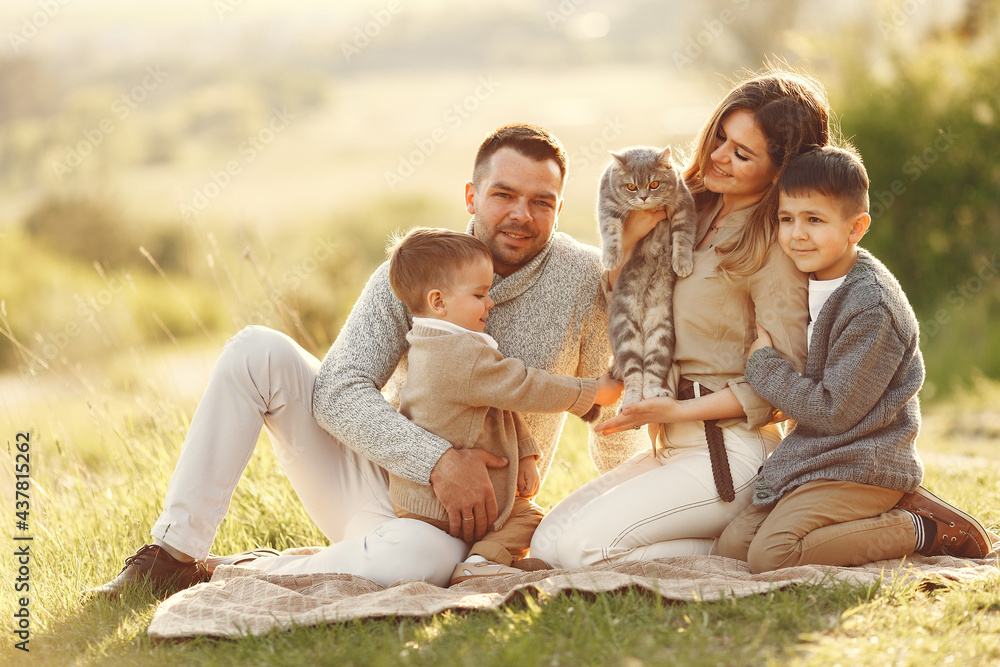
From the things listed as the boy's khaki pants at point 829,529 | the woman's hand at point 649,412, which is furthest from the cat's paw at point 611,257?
the boy's khaki pants at point 829,529

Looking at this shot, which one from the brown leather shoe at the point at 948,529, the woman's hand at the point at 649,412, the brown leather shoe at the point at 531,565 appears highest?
the woman's hand at the point at 649,412

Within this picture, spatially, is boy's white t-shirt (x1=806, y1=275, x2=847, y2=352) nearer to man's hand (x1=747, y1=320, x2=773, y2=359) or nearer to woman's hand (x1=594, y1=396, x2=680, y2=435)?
man's hand (x1=747, y1=320, x2=773, y2=359)

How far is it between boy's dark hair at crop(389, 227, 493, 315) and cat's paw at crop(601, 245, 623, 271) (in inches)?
17.6

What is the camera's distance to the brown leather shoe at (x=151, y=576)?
276cm

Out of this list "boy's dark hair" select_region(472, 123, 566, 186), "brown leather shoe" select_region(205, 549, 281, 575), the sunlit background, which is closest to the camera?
"brown leather shoe" select_region(205, 549, 281, 575)

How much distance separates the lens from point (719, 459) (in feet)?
9.20

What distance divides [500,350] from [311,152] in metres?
36.5

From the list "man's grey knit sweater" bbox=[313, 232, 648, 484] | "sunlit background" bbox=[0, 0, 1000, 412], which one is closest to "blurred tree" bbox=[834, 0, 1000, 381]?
"sunlit background" bbox=[0, 0, 1000, 412]

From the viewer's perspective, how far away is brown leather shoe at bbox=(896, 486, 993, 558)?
9.04ft

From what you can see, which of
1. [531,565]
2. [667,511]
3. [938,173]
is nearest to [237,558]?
[531,565]

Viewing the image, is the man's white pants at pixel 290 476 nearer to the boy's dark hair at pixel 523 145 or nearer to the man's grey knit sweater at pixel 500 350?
the man's grey knit sweater at pixel 500 350

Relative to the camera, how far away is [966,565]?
2678 mm

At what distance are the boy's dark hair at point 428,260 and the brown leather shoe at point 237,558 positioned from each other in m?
1.18

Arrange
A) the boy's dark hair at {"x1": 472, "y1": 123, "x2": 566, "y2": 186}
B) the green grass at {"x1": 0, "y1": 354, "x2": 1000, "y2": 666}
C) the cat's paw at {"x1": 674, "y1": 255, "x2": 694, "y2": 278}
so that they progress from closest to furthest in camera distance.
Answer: the green grass at {"x1": 0, "y1": 354, "x2": 1000, "y2": 666}
the cat's paw at {"x1": 674, "y1": 255, "x2": 694, "y2": 278}
the boy's dark hair at {"x1": 472, "y1": 123, "x2": 566, "y2": 186}
